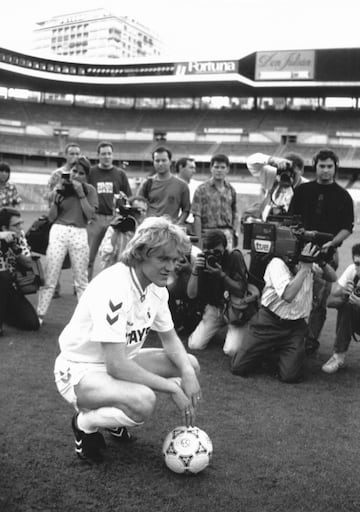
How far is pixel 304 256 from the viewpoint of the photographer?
168 inches

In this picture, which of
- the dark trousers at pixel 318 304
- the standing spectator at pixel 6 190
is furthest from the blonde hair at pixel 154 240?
the standing spectator at pixel 6 190

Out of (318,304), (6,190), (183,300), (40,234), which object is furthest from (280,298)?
(6,190)

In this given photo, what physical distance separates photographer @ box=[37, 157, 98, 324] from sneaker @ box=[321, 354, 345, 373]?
2890mm

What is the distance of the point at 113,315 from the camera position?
2713mm

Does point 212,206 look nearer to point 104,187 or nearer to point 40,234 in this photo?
point 104,187

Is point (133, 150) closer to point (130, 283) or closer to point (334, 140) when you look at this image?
point (334, 140)

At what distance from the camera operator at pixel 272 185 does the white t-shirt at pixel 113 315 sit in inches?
97.3

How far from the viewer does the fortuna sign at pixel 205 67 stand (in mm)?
35125

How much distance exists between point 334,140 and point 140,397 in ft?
114

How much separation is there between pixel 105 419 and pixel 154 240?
97 centimetres

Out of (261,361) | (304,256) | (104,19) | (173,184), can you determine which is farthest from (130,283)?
(104,19)

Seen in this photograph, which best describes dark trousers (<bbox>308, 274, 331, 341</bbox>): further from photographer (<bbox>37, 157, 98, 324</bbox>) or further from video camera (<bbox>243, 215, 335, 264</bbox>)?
photographer (<bbox>37, 157, 98, 324</bbox>)

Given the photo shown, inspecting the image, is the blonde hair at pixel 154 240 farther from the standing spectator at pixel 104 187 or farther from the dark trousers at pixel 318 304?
the standing spectator at pixel 104 187

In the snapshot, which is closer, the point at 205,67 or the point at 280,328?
the point at 280,328
